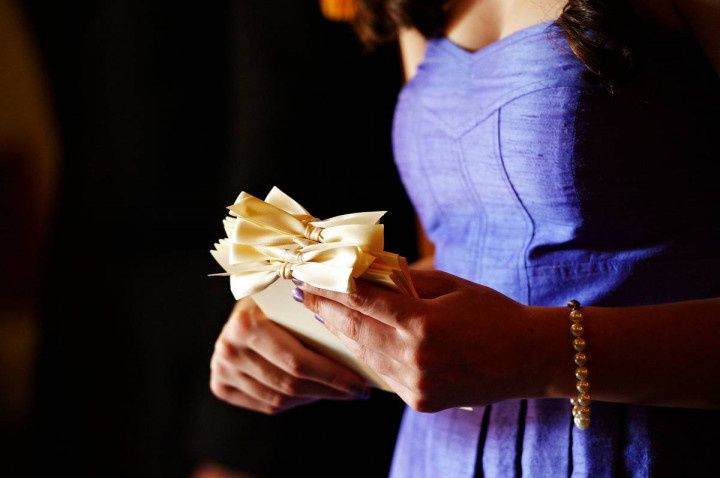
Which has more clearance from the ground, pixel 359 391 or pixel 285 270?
pixel 285 270

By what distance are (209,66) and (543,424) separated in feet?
4.24

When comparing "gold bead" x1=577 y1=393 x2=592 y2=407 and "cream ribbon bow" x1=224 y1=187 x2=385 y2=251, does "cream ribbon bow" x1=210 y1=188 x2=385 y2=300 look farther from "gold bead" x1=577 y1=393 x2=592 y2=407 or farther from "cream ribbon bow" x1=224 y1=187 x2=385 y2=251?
"gold bead" x1=577 y1=393 x2=592 y2=407

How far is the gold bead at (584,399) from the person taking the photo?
1.88 feet

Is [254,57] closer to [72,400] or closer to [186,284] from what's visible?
[186,284]

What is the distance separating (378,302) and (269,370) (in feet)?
0.89

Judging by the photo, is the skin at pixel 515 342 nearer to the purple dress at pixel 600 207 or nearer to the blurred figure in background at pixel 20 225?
the purple dress at pixel 600 207

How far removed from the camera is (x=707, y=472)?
2.03 ft

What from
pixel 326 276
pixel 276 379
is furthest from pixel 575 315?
pixel 276 379

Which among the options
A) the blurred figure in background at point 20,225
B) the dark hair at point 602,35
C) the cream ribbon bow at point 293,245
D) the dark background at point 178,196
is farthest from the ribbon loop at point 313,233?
the blurred figure in background at point 20,225

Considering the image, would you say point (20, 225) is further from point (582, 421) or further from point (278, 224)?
point (582, 421)

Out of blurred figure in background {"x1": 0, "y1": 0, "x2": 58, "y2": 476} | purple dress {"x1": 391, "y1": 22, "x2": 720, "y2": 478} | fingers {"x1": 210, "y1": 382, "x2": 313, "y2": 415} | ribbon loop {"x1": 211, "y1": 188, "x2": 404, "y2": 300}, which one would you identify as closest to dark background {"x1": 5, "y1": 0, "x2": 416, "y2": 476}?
blurred figure in background {"x1": 0, "y1": 0, "x2": 58, "y2": 476}

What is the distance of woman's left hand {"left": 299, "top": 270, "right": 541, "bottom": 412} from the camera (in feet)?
1.75

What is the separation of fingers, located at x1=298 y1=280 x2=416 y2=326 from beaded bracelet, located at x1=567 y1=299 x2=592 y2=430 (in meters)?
0.14

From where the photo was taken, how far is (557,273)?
0.68 meters
